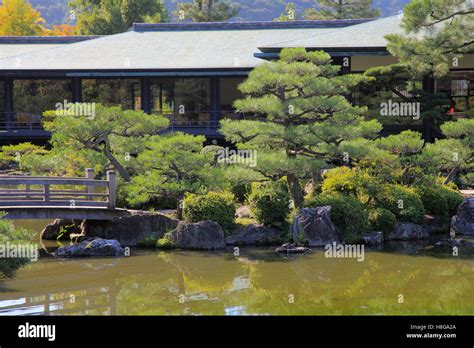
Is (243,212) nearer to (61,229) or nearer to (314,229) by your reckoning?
(314,229)

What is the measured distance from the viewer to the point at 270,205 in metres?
21.7

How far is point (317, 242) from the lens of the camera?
21125 millimetres

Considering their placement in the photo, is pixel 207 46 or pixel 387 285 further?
pixel 207 46

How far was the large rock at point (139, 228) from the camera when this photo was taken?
70.6 feet

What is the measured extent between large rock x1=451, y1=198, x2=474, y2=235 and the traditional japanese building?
25.4 feet

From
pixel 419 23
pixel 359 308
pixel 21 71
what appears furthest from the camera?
pixel 21 71

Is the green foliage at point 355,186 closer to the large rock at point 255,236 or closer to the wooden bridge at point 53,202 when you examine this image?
the large rock at point 255,236

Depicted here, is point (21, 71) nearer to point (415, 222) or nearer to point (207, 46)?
point (207, 46)

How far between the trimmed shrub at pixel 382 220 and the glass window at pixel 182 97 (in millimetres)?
15027

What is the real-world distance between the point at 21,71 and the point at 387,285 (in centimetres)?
2038

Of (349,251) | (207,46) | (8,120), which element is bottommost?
(349,251)

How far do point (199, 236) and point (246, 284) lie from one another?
3.89m

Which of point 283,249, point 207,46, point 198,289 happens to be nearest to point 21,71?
point 207,46
